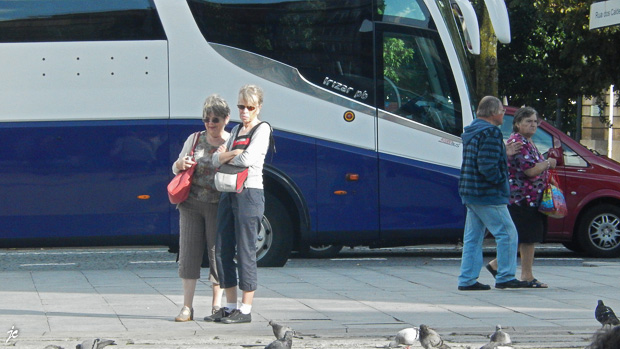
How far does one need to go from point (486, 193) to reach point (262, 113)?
3.32m

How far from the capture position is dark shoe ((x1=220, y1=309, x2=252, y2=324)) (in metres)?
6.72

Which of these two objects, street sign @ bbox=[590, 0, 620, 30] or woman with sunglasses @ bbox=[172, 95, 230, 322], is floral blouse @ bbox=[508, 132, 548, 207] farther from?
woman with sunglasses @ bbox=[172, 95, 230, 322]

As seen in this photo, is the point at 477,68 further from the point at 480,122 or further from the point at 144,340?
the point at 144,340

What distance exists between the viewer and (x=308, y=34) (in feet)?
35.9

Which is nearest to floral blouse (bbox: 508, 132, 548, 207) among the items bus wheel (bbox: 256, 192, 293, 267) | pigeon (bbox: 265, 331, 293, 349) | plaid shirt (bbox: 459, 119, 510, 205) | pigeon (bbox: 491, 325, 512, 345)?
plaid shirt (bbox: 459, 119, 510, 205)

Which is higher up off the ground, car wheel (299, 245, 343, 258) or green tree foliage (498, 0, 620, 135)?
green tree foliage (498, 0, 620, 135)

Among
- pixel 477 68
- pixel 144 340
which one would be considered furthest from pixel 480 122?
pixel 477 68

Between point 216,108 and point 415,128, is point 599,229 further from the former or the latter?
point 216,108

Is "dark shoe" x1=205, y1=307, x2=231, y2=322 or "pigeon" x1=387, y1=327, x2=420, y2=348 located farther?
"dark shoe" x1=205, y1=307, x2=231, y2=322

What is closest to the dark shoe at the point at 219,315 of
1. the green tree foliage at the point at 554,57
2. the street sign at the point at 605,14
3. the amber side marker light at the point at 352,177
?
the amber side marker light at the point at 352,177

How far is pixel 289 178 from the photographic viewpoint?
1085 centimetres

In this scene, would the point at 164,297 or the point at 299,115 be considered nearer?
the point at 164,297

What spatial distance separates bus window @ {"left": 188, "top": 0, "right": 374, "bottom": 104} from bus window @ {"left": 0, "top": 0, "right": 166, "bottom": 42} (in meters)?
0.58

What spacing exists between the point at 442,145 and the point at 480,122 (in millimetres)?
2651
